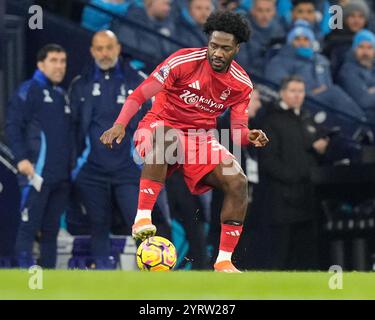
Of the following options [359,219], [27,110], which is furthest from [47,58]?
[359,219]

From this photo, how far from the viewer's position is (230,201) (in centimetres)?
1179

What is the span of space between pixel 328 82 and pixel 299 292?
724 cm

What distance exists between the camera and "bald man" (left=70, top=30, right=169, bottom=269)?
14633mm

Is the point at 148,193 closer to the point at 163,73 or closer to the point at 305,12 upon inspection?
the point at 163,73

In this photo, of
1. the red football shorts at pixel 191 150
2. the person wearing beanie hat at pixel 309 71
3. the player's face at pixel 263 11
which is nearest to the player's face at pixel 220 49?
the red football shorts at pixel 191 150

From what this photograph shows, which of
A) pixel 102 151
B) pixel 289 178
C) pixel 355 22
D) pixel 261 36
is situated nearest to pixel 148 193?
pixel 102 151

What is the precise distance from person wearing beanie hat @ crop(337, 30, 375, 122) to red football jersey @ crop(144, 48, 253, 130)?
509 cm

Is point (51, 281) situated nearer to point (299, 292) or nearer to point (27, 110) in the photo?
point (299, 292)

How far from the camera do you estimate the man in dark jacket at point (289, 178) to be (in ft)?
50.0

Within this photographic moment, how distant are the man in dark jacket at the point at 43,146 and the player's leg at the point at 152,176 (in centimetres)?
287

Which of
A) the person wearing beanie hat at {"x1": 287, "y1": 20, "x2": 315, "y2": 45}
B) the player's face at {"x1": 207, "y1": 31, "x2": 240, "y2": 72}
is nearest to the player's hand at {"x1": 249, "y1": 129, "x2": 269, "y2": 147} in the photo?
the player's face at {"x1": 207, "y1": 31, "x2": 240, "y2": 72}

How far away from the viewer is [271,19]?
17.5 meters

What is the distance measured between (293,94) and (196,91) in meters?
3.72

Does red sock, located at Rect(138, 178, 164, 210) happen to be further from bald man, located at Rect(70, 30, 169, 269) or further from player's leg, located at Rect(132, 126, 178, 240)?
bald man, located at Rect(70, 30, 169, 269)
